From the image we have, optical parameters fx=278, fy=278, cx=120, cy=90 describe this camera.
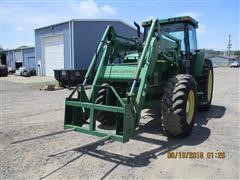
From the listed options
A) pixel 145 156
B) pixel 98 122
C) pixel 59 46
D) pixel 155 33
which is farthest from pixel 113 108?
pixel 59 46

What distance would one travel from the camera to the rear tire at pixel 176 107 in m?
5.05

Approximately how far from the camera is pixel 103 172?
395 cm

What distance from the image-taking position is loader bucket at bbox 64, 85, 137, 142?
435 centimetres

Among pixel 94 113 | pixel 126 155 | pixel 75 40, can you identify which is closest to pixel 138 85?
pixel 94 113

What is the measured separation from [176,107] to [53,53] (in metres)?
21.6

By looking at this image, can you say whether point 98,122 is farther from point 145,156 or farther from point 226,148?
point 226,148

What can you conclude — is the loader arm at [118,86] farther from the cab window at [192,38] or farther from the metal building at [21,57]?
the metal building at [21,57]

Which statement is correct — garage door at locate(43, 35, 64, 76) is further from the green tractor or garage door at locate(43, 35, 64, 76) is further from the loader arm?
the loader arm

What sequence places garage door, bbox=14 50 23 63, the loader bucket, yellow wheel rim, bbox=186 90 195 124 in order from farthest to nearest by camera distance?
garage door, bbox=14 50 23 63 → yellow wheel rim, bbox=186 90 195 124 → the loader bucket

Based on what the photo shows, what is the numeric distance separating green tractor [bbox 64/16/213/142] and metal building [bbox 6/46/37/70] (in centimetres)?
2681

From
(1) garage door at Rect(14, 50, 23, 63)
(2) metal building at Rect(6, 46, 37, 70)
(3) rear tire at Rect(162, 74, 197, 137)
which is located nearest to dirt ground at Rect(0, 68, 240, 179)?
(3) rear tire at Rect(162, 74, 197, 137)

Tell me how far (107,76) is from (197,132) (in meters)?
2.25
